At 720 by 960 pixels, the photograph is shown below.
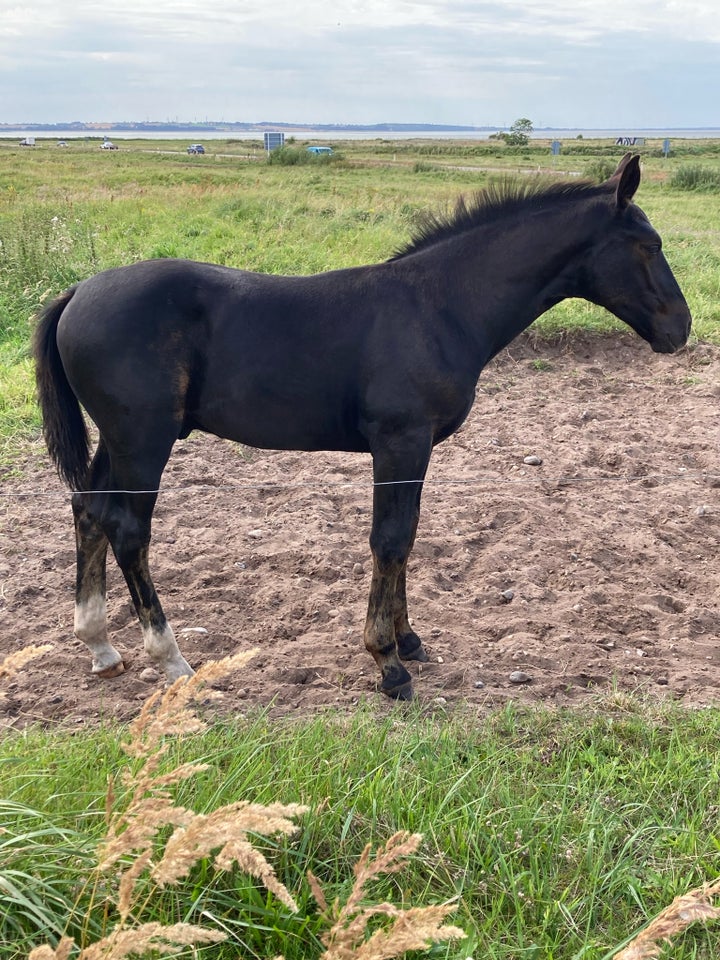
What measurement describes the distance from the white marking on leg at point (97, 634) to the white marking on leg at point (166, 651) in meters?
0.22

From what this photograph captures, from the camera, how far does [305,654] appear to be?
12.4 feet

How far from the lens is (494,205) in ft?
11.9

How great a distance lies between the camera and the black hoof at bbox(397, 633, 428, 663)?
12.6 feet

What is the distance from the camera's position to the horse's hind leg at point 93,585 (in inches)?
143

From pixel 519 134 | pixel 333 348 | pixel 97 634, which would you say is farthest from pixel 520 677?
pixel 519 134

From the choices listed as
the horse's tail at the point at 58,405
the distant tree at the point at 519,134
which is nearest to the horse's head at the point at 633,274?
the horse's tail at the point at 58,405

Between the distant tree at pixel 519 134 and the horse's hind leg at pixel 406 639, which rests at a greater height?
the distant tree at pixel 519 134

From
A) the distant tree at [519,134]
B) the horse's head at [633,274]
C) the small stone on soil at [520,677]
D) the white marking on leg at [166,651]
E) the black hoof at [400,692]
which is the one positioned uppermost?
the distant tree at [519,134]

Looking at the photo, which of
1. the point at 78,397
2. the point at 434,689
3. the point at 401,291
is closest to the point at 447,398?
the point at 401,291

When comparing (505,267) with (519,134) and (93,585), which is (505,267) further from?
(519,134)

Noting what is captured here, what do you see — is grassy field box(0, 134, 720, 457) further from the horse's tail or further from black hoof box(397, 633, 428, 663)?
black hoof box(397, 633, 428, 663)

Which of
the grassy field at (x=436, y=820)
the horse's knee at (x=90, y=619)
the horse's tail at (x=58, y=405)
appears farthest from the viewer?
the horse's knee at (x=90, y=619)

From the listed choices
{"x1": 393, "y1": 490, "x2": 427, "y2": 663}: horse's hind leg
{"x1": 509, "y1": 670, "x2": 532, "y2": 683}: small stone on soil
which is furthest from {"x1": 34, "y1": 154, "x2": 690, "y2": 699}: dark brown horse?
{"x1": 509, "y1": 670, "x2": 532, "y2": 683}: small stone on soil

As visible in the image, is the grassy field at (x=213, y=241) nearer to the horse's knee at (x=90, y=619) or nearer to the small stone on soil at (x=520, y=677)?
the horse's knee at (x=90, y=619)
